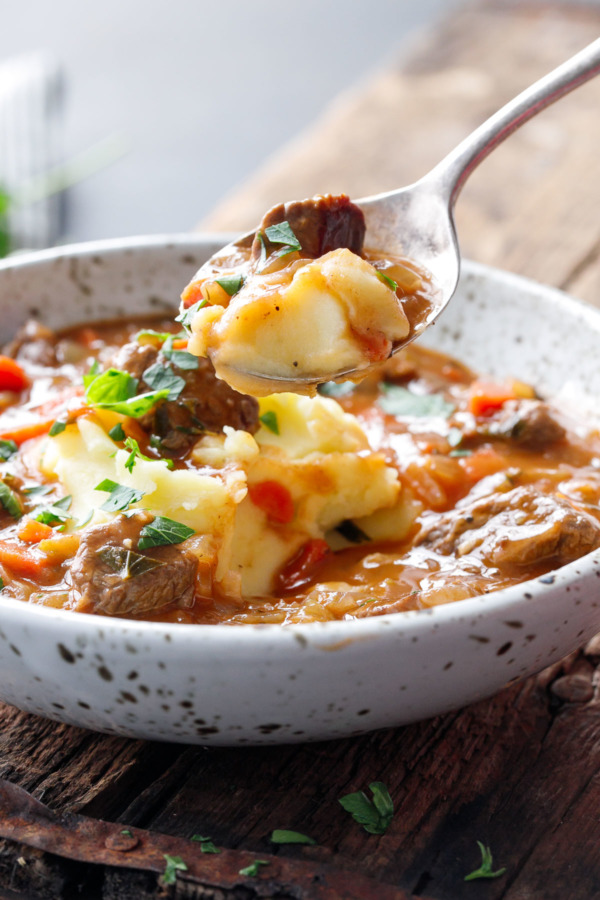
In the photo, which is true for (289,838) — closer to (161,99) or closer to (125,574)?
(125,574)

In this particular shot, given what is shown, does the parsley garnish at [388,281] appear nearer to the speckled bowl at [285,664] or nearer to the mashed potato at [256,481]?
the mashed potato at [256,481]

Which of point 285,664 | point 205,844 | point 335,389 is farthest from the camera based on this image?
point 335,389

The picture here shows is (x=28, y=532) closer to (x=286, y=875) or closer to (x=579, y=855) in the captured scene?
(x=286, y=875)

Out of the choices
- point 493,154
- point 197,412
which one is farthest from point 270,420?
point 493,154

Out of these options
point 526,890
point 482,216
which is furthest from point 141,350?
point 482,216

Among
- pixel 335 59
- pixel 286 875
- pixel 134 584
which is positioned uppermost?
pixel 134 584

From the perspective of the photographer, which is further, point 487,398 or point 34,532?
point 487,398
